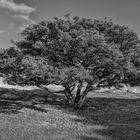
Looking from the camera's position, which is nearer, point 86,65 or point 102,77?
point 86,65

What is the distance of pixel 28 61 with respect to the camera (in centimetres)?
1530

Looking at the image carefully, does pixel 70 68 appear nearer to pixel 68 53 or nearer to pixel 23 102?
pixel 68 53

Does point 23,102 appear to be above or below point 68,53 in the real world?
below

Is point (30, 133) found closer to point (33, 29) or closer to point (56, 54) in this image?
point (56, 54)

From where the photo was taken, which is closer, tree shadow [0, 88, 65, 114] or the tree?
the tree

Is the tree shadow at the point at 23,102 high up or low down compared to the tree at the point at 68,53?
down

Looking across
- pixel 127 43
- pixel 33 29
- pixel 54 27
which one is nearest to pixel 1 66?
pixel 33 29

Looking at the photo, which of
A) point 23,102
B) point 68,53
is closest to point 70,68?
point 68,53

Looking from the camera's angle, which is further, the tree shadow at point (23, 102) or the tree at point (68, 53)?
the tree shadow at point (23, 102)

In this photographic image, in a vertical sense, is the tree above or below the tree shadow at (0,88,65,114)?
above

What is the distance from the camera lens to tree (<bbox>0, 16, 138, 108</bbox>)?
16.0m

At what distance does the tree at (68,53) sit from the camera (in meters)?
16.0

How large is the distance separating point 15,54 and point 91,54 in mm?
7574

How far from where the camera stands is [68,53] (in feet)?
59.8
